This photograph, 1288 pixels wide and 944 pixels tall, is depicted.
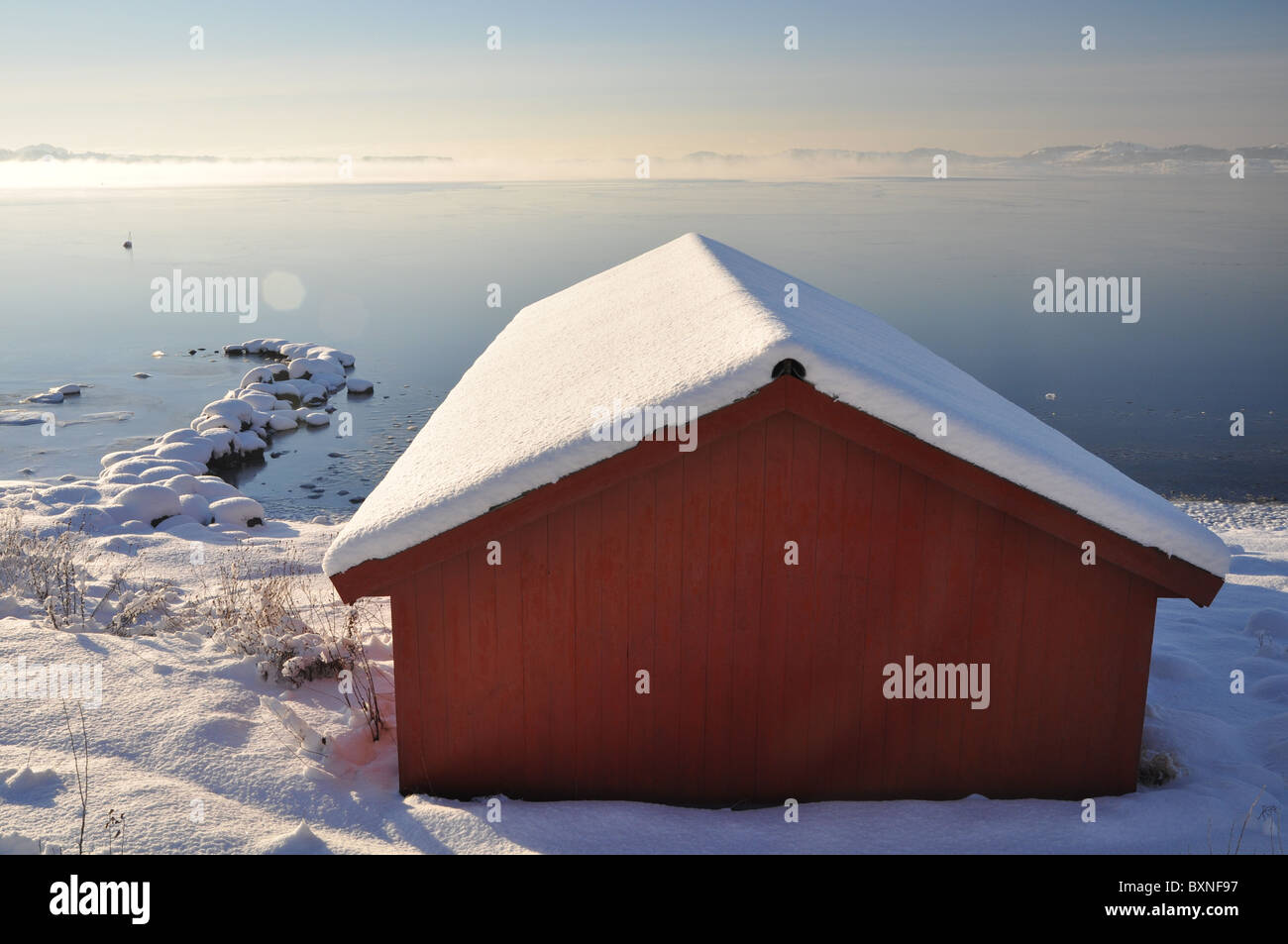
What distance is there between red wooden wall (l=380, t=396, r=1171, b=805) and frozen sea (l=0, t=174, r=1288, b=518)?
2.36 m

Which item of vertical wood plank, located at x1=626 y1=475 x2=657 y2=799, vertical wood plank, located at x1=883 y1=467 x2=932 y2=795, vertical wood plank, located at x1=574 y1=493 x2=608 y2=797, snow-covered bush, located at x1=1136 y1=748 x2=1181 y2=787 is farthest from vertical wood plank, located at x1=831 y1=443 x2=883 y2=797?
snow-covered bush, located at x1=1136 y1=748 x2=1181 y2=787

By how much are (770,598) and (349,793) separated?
10.5 feet

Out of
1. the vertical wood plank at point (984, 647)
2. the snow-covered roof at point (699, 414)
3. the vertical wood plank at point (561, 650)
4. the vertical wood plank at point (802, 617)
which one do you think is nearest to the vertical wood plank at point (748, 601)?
the vertical wood plank at point (802, 617)

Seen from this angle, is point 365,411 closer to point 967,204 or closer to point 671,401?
point 671,401

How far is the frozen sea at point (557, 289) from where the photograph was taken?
28.8 meters

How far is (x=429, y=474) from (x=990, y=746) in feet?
14.6

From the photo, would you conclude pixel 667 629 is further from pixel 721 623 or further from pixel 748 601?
pixel 748 601

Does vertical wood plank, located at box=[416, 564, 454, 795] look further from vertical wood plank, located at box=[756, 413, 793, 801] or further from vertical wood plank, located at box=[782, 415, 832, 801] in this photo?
vertical wood plank, located at box=[782, 415, 832, 801]

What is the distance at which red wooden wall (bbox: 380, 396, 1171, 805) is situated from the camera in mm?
5926

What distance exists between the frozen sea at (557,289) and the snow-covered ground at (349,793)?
12.2 feet

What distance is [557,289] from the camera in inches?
2601

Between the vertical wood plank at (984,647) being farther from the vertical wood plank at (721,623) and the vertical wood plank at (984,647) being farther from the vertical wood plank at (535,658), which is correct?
the vertical wood plank at (535,658)

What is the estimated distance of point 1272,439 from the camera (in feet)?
102
